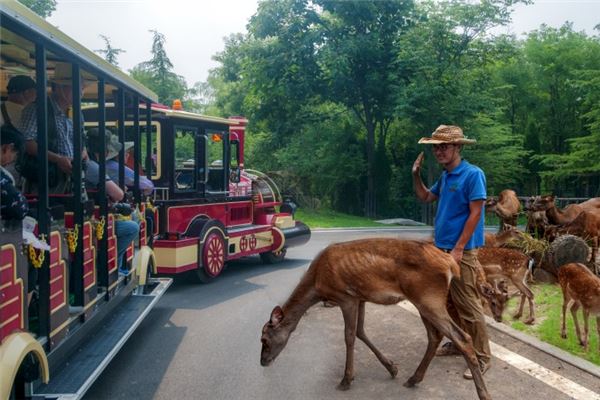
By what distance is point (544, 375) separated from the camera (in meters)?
5.01

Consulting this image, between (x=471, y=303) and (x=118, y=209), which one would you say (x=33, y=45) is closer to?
(x=118, y=209)

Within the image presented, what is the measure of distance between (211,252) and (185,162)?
171cm

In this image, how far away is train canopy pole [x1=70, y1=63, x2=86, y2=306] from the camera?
14.6 feet

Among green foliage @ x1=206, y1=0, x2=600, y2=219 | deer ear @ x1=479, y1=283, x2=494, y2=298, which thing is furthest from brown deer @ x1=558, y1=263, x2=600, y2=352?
green foliage @ x1=206, y1=0, x2=600, y2=219

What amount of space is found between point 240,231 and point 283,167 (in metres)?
18.2

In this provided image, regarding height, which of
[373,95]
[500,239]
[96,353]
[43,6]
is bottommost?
[96,353]

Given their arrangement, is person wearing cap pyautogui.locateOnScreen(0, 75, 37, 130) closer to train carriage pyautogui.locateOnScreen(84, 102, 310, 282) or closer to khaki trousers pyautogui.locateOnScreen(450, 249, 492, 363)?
train carriage pyautogui.locateOnScreen(84, 102, 310, 282)

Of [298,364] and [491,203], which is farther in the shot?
[491,203]

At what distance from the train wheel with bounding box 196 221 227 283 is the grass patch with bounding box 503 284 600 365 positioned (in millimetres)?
4582

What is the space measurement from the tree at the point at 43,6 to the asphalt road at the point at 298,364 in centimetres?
2387

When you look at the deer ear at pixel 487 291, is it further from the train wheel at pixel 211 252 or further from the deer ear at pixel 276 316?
the train wheel at pixel 211 252

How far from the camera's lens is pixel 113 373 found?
516 centimetres

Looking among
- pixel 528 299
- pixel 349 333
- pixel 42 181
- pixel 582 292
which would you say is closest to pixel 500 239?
pixel 528 299

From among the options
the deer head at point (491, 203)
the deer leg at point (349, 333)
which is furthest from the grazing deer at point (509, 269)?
the deer head at point (491, 203)
